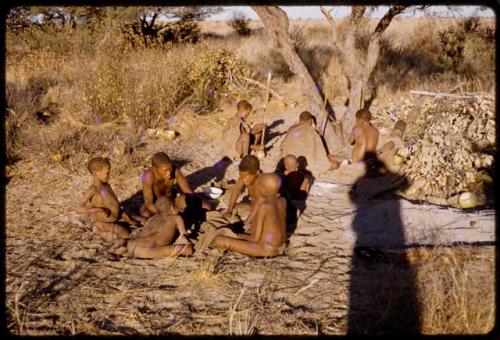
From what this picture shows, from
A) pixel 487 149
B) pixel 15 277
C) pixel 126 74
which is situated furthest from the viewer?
pixel 126 74

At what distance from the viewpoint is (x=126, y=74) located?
8516mm

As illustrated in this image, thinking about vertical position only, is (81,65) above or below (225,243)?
above

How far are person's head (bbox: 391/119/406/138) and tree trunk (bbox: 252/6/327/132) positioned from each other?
3.75 ft

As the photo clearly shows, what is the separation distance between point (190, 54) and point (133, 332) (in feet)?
25.2

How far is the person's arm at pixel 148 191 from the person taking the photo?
4809 millimetres

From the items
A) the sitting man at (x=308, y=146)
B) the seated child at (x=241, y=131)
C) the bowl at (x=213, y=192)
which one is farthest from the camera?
the seated child at (x=241, y=131)

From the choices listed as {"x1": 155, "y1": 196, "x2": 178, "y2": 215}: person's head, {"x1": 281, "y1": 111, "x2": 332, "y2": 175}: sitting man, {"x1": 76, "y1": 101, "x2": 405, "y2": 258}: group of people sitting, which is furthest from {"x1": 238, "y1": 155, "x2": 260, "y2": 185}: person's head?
{"x1": 281, "y1": 111, "x2": 332, "y2": 175}: sitting man

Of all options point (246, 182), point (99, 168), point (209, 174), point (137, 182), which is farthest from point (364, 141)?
point (99, 168)

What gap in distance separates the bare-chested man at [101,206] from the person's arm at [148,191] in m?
0.36

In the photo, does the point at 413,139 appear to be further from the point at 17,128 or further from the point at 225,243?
the point at 17,128

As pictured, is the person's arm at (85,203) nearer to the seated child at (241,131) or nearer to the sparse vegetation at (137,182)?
the sparse vegetation at (137,182)

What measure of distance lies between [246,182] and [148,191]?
104 centimetres

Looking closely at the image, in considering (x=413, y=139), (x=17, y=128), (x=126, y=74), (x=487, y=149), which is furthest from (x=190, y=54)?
(x=487, y=149)

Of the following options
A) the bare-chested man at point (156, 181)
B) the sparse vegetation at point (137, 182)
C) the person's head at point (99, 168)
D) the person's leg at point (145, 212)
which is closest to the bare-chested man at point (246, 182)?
the bare-chested man at point (156, 181)
